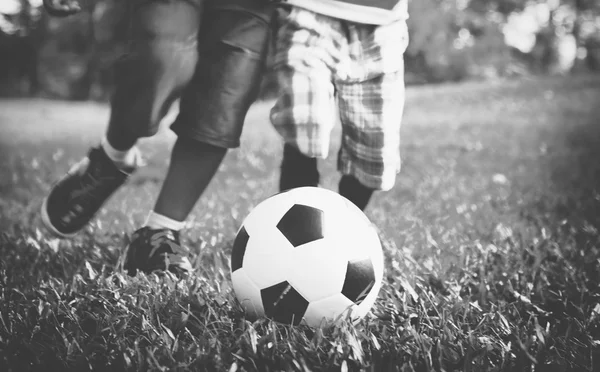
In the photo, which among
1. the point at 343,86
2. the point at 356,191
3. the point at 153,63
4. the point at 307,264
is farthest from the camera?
the point at 356,191

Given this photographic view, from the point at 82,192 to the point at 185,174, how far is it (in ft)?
1.44

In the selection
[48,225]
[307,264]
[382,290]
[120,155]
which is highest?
[307,264]

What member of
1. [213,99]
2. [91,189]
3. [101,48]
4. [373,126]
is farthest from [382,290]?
[101,48]

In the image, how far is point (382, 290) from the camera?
1820mm

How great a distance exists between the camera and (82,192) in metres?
2.06

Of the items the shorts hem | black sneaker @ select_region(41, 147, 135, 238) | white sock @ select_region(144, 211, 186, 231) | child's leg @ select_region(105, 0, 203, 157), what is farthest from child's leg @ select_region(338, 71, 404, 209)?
black sneaker @ select_region(41, 147, 135, 238)

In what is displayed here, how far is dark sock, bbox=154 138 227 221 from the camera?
195 cm

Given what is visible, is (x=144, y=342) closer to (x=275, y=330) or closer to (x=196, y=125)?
(x=275, y=330)

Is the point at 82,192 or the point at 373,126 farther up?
the point at 373,126

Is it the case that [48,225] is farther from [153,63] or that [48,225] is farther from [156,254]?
[153,63]

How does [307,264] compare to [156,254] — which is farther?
[156,254]

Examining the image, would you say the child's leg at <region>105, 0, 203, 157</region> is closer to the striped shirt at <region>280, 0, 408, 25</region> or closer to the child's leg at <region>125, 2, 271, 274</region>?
the child's leg at <region>125, 2, 271, 274</region>

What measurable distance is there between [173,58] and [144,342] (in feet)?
3.01

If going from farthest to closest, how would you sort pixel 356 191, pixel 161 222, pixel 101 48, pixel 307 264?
1. pixel 101 48
2. pixel 356 191
3. pixel 161 222
4. pixel 307 264
